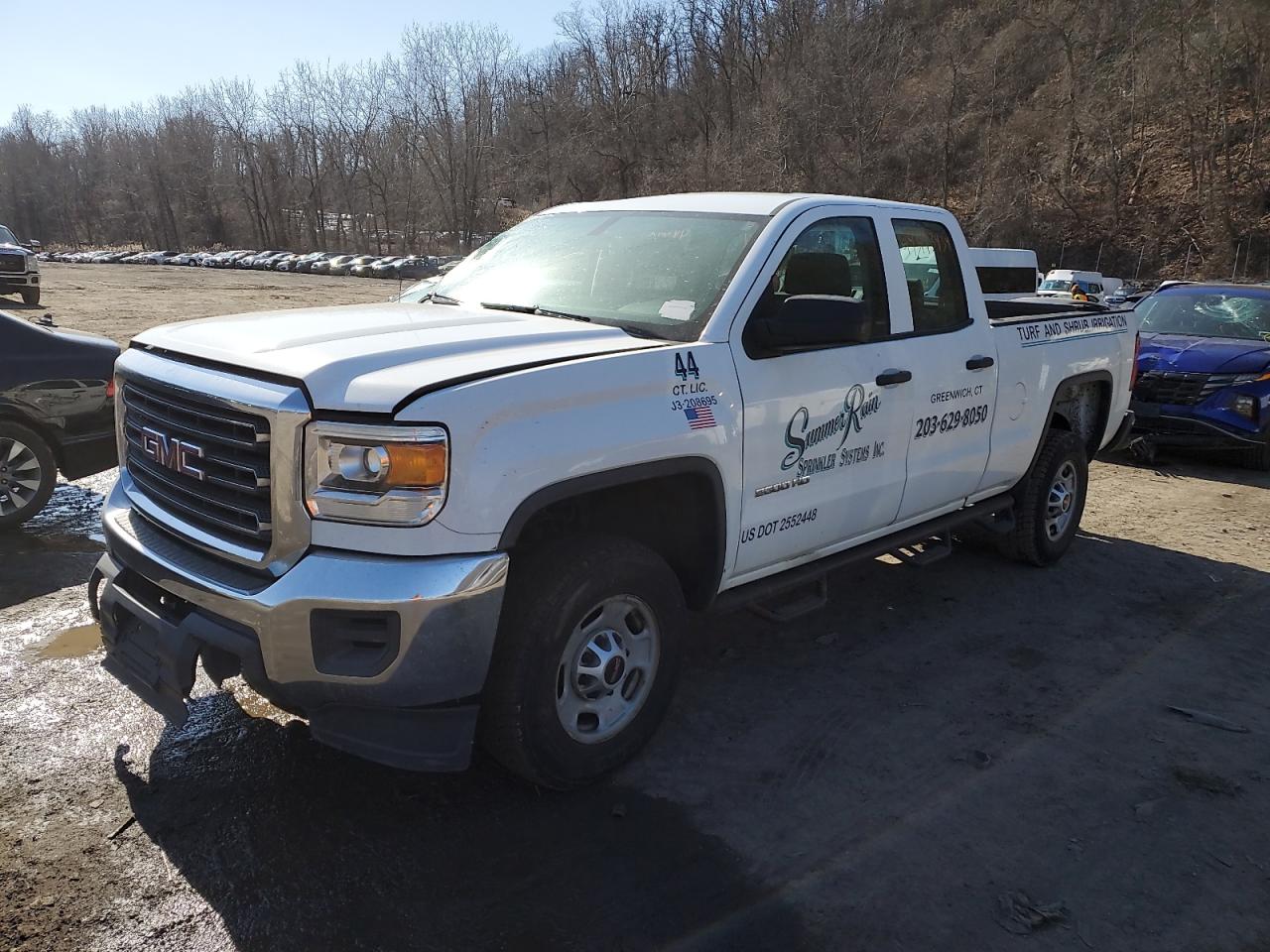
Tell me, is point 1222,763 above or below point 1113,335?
below

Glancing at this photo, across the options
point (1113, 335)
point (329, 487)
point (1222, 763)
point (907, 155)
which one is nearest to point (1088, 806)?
point (1222, 763)

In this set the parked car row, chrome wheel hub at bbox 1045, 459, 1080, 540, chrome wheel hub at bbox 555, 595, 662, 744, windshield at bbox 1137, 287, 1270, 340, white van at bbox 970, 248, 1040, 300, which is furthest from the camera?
the parked car row

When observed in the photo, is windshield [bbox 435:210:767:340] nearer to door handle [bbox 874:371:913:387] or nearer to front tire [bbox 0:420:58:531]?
door handle [bbox 874:371:913:387]

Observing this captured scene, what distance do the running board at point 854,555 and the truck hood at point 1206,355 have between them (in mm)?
4622

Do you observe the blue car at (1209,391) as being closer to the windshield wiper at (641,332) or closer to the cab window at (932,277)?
the cab window at (932,277)

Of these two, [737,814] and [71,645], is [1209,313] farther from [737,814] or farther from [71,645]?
[71,645]

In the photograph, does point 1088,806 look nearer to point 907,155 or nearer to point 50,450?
point 50,450

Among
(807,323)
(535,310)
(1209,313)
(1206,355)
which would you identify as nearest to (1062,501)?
(807,323)

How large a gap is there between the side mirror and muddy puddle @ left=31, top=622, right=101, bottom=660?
3335 millimetres

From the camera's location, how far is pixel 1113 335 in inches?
247

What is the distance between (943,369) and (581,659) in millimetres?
2463

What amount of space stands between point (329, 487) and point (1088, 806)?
2.92 metres

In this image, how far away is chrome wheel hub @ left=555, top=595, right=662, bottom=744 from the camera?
328cm

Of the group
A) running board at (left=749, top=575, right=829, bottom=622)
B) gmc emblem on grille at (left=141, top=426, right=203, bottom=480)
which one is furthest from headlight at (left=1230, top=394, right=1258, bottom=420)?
gmc emblem on grille at (left=141, top=426, right=203, bottom=480)
